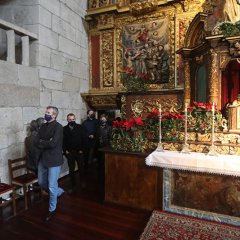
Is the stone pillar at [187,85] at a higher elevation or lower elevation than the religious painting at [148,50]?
lower

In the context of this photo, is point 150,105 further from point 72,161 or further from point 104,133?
point 72,161

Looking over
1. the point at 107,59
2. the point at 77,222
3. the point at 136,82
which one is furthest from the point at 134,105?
the point at 77,222

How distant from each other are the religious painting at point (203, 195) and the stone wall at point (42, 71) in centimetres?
327

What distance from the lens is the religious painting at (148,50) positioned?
22.5ft

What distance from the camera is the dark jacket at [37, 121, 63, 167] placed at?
3.58 metres

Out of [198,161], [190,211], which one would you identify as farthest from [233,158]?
[190,211]

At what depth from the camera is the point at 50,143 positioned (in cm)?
355

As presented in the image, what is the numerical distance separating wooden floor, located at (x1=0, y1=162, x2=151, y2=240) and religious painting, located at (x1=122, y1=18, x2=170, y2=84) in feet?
13.3

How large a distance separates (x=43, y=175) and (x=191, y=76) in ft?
12.7

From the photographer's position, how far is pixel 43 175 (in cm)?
390

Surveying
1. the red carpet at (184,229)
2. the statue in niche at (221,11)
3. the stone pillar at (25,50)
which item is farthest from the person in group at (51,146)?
the statue in niche at (221,11)

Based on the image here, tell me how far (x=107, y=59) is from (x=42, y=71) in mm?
2655

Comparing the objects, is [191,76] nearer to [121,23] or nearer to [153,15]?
[153,15]

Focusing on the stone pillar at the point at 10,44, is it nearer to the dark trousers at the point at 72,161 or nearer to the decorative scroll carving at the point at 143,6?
the dark trousers at the point at 72,161
